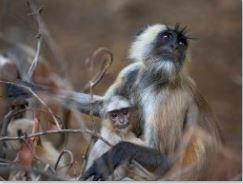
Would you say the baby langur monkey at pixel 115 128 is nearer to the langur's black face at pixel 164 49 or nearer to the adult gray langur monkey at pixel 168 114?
the adult gray langur monkey at pixel 168 114

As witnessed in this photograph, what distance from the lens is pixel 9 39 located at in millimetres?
4742

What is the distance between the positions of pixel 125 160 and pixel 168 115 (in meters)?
0.32

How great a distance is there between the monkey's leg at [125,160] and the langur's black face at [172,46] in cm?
46

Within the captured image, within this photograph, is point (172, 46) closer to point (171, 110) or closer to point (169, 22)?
point (171, 110)

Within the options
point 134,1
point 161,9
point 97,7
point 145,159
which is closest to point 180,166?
point 145,159

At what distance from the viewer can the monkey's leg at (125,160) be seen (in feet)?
13.0

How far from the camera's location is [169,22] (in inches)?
236

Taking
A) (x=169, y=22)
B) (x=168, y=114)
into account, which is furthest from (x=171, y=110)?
(x=169, y=22)

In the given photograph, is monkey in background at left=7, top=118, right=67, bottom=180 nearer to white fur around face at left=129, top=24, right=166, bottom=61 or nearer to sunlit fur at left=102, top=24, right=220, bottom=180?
sunlit fur at left=102, top=24, right=220, bottom=180

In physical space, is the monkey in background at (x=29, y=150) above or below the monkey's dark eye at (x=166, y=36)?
below

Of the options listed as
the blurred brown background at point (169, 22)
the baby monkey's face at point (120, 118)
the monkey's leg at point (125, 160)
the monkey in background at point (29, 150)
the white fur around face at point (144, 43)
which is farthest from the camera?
the blurred brown background at point (169, 22)

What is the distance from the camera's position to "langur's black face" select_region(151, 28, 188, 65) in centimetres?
418

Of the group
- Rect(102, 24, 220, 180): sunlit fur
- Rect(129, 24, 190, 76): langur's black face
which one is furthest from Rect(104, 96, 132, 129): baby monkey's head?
Rect(129, 24, 190, 76): langur's black face

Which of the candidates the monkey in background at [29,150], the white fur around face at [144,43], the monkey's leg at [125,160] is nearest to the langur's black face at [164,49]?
the white fur around face at [144,43]
